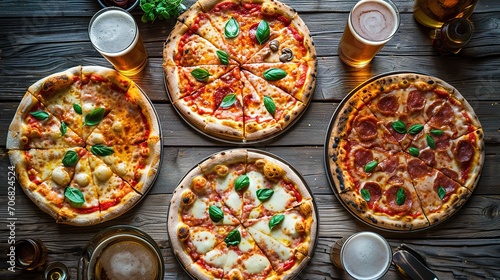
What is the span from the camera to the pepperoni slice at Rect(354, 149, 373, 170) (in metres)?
4.82

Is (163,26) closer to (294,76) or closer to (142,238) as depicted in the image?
(294,76)

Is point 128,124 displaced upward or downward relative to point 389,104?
downward

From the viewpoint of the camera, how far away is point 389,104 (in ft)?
16.1

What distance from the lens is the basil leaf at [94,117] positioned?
188 inches

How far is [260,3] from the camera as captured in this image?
499cm

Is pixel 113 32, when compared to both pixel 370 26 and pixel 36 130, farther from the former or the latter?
pixel 370 26

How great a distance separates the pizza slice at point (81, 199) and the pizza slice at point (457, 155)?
2.65 m

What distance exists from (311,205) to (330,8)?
1.79 meters

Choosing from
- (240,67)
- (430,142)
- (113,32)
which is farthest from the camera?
(240,67)

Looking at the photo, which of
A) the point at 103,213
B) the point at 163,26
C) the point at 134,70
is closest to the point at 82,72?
the point at 134,70

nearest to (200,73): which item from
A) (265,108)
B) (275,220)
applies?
(265,108)

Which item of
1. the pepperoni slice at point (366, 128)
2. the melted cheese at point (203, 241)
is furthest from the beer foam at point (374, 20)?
the melted cheese at point (203, 241)

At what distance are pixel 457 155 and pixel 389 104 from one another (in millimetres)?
706

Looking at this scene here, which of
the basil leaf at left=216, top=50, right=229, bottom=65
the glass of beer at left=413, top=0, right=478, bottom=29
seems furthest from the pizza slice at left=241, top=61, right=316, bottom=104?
the glass of beer at left=413, top=0, right=478, bottom=29
